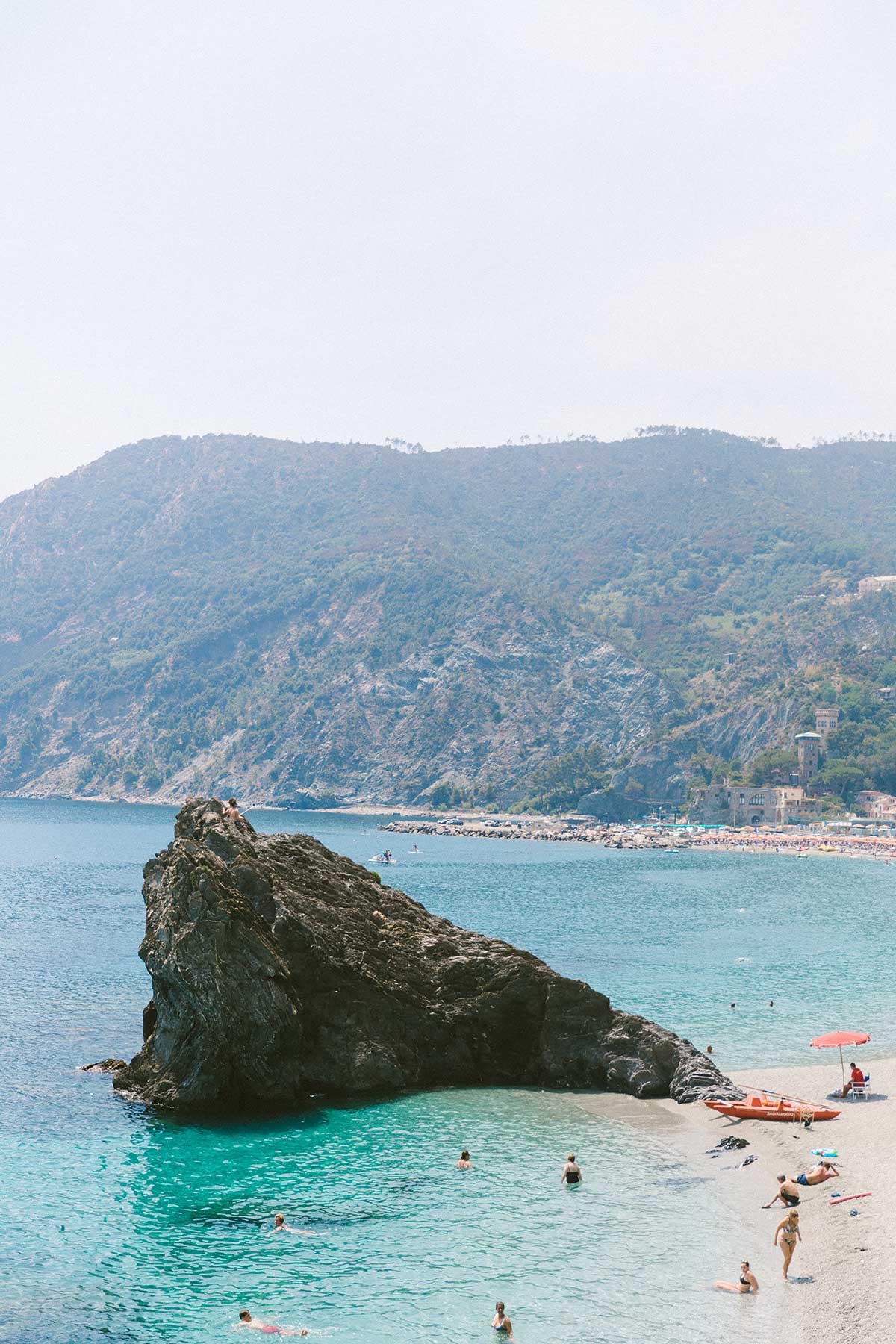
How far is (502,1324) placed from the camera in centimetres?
2139

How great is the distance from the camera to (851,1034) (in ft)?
123

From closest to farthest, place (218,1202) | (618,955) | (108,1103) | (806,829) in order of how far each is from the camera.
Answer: (218,1202) < (108,1103) < (618,955) < (806,829)

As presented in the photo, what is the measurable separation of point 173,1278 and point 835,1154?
1624 centimetres

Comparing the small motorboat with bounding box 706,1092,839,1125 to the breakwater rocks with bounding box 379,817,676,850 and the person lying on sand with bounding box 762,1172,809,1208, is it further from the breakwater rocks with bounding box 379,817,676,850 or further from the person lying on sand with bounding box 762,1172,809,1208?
the breakwater rocks with bounding box 379,817,676,850

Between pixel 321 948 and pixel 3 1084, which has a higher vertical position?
pixel 321 948

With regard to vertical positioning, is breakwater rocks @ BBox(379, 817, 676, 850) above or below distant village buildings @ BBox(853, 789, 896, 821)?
below

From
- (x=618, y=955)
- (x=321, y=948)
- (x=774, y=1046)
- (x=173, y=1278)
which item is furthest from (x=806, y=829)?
(x=173, y=1278)

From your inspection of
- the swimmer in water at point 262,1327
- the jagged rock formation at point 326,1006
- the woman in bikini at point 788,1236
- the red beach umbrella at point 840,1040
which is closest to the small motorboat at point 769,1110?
the jagged rock formation at point 326,1006

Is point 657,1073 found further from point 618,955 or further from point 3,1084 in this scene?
point 618,955

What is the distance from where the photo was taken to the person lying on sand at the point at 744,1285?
22875 millimetres

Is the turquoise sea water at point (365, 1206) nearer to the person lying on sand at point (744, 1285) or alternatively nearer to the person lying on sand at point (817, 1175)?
the person lying on sand at point (744, 1285)

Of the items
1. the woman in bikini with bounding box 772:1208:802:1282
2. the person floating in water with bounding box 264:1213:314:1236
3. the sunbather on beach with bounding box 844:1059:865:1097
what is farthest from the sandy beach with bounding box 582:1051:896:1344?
the person floating in water with bounding box 264:1213:314:1236

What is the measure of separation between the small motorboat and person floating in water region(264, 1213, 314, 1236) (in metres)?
12.7

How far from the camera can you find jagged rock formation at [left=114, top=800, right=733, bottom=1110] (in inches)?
1314
